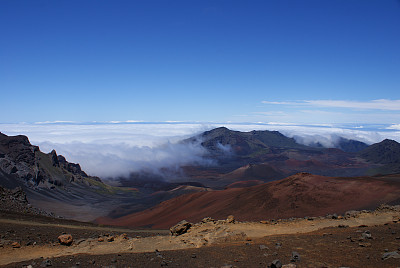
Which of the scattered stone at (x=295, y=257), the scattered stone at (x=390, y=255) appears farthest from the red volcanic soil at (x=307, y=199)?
the scattered stone at (x=295, y=257)

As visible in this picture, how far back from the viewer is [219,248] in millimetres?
10258

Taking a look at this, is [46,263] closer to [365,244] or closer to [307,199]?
[365,244]

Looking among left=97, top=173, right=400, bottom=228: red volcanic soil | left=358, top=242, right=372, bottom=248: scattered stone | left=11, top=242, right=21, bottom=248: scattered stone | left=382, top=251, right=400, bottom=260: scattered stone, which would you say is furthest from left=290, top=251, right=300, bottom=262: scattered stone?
left=97, top=173, right=400, bottom=228: red volcanic soil

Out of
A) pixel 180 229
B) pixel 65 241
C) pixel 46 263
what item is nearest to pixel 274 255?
pixel 180 229

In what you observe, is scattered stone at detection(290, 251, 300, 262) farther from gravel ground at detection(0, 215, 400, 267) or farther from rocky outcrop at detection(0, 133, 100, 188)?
rocky outcrop at detection(0, 133, 100, 188)

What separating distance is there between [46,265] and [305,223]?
40.4ft

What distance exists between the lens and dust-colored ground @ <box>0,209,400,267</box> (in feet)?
28.1

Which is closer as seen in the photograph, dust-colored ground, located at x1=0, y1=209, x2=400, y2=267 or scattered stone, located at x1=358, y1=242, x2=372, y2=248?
dust-colored ground, located at x1=0, y1=209, x2=400, y2=267

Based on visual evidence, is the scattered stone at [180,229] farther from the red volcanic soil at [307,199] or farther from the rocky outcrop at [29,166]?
the rocky outcrop at [29,166]

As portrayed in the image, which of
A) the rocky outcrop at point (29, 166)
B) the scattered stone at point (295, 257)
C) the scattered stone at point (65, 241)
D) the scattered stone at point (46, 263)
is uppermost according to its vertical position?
the scattered stone at point (295, 257)

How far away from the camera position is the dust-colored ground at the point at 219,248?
28.1ft

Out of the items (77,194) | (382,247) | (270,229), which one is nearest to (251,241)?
(270,229)

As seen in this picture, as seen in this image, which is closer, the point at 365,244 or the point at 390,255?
the point at 390,255

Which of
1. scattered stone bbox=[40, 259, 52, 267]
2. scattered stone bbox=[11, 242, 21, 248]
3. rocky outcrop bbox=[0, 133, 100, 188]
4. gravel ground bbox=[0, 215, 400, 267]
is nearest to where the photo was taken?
gravel ground bbox=[0, 215, 400, 267]
